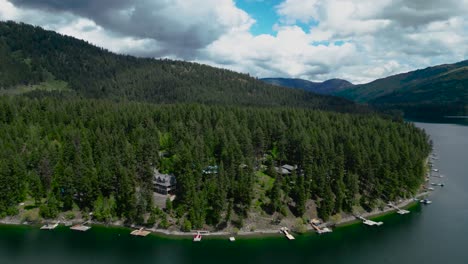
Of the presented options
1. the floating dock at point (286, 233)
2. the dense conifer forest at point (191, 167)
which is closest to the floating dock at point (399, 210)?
the dense conifer forest at point (191, 167)

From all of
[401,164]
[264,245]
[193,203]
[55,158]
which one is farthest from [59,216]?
[401,164]

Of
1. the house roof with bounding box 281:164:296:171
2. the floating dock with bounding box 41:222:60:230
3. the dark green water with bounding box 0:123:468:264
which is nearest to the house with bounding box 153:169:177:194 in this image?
the dark green water with bounding box 0:123:468:264

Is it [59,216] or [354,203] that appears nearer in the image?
[59,216]

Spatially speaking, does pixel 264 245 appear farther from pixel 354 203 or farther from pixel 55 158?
pixel 55 158

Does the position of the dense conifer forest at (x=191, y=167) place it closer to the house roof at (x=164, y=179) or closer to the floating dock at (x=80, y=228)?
the house roof at (x=164, y=179)

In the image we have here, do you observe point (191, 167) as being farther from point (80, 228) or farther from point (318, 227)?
point (318, 227)

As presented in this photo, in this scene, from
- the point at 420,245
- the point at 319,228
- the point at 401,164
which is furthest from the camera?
the point at 401,164
